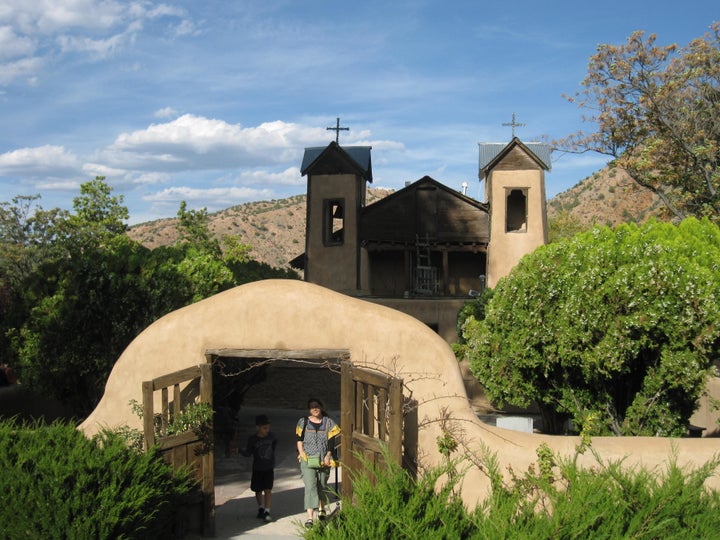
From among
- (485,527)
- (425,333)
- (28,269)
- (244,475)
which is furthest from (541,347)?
(28,269)

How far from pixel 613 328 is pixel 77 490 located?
31.4 feet

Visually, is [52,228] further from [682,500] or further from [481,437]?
[682,500]

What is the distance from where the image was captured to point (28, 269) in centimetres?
4122

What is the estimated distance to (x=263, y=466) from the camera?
459 inches

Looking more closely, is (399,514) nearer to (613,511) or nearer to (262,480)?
(613,511)

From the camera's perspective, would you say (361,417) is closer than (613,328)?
Yes

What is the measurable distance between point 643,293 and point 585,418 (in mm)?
2868

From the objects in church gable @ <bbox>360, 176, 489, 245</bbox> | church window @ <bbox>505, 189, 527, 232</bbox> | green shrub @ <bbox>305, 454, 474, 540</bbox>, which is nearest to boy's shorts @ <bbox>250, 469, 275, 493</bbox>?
green shrub @ <bbox>305, 454, 474, 540</bbox>

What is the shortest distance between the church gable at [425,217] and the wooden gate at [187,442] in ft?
63.3

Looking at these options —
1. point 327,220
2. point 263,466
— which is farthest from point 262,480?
point 327,220

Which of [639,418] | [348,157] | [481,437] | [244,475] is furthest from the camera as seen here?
[348,157]

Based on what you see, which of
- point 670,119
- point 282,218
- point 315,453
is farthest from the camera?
point 282,218

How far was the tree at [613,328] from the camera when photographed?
1345 centimetres

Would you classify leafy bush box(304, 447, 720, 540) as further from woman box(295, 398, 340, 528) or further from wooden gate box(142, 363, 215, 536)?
wooden gate box(142, 363, 215, 536)
